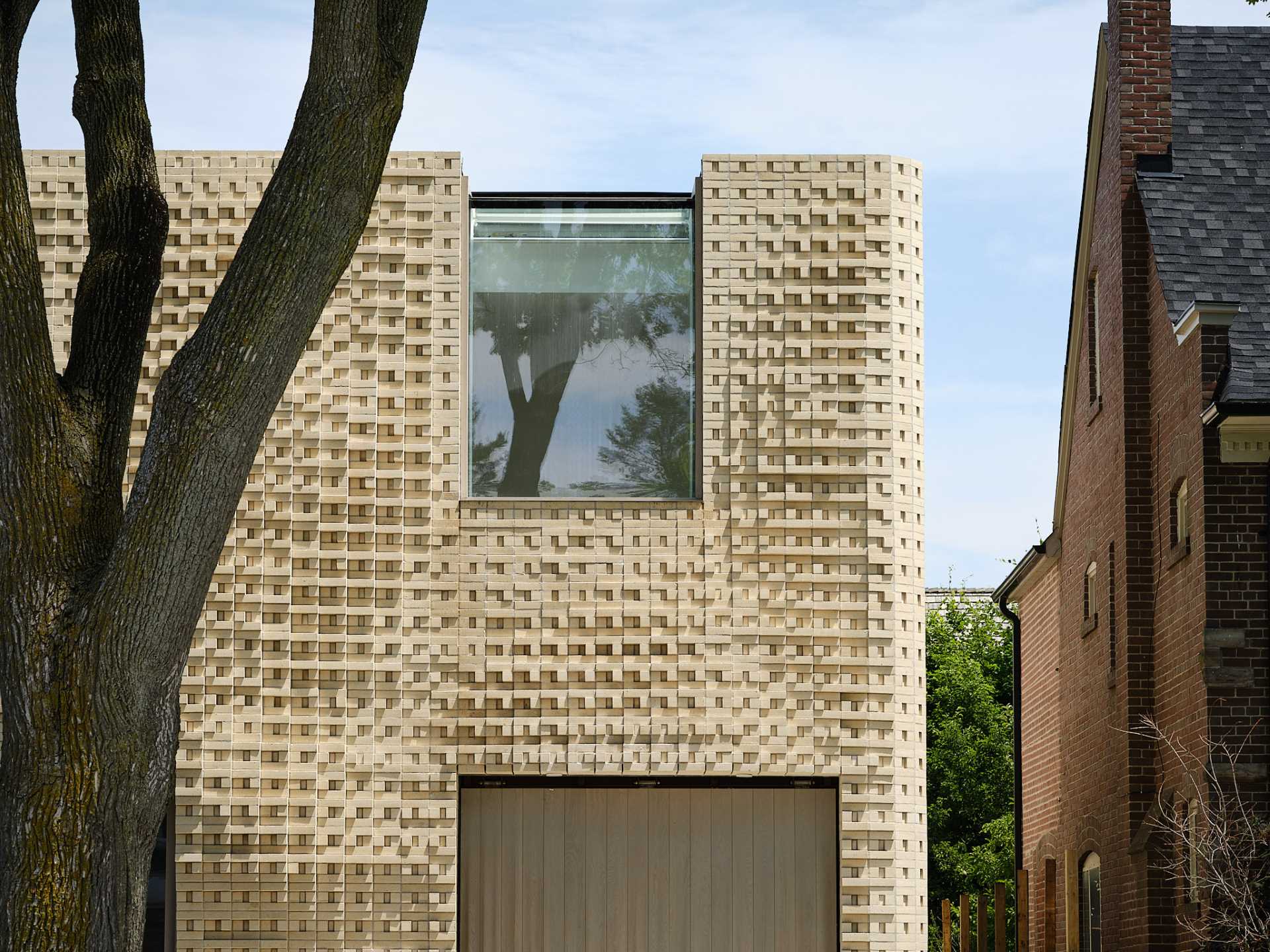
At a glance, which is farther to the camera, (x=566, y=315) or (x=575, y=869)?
(x=566, y=315)

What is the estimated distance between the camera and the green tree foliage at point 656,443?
41.0 feet

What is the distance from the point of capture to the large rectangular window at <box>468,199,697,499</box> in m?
12.5

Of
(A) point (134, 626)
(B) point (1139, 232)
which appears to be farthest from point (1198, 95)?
(A) point (134, 626)

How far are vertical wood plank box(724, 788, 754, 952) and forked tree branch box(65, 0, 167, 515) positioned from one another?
5776mm

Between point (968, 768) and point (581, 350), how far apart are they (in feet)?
88.8

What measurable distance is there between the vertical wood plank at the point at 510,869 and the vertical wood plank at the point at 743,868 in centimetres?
150


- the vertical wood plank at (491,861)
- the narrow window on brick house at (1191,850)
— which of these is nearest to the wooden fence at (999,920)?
the narrow window on brick house at (1191,850)

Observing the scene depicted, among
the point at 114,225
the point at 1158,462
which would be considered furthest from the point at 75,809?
the point at 1158,462

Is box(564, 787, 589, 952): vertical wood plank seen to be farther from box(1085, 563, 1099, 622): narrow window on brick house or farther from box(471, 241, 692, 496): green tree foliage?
box(1085, 563, 1099, 622): narrow window on brick house

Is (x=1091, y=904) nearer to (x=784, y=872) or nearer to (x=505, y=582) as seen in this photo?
(x=784, y=872)

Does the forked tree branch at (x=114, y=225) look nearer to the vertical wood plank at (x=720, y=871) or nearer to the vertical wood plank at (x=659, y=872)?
the vertical wood plank at (x=659, y=872)

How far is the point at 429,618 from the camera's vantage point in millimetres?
→ 12227

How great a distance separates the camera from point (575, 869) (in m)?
12.2

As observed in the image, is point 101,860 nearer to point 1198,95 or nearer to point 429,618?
point 429,618
